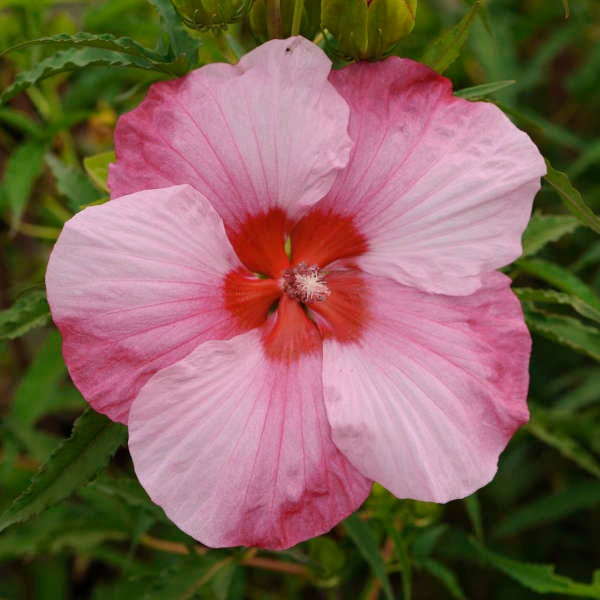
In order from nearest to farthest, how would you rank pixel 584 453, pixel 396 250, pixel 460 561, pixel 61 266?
pixel 61 266 → pixel 396 250 → pixel 584 453 → pixel 460 561

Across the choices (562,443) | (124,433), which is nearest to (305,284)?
(124,433)

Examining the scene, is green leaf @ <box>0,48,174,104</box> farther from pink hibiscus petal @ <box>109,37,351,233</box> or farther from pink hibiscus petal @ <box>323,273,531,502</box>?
pink hibiscus petal @ <box>323,273,531,502</box>

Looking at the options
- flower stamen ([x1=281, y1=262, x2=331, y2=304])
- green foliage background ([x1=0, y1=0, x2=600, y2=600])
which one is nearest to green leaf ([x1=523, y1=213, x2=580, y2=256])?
green foliage background ([x1=0, y1=0, x2=600, y2=600])

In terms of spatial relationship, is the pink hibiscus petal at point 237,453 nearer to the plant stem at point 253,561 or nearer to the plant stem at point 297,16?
the plant stem at point 297,16

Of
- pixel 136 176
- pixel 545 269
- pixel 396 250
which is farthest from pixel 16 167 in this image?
pixel 545 269

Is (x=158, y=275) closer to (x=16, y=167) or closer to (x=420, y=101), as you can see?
(x=420, y=101)

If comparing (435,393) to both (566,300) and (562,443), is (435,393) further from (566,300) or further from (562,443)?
(562,443)

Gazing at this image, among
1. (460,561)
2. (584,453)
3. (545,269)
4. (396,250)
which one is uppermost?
(396,250)
